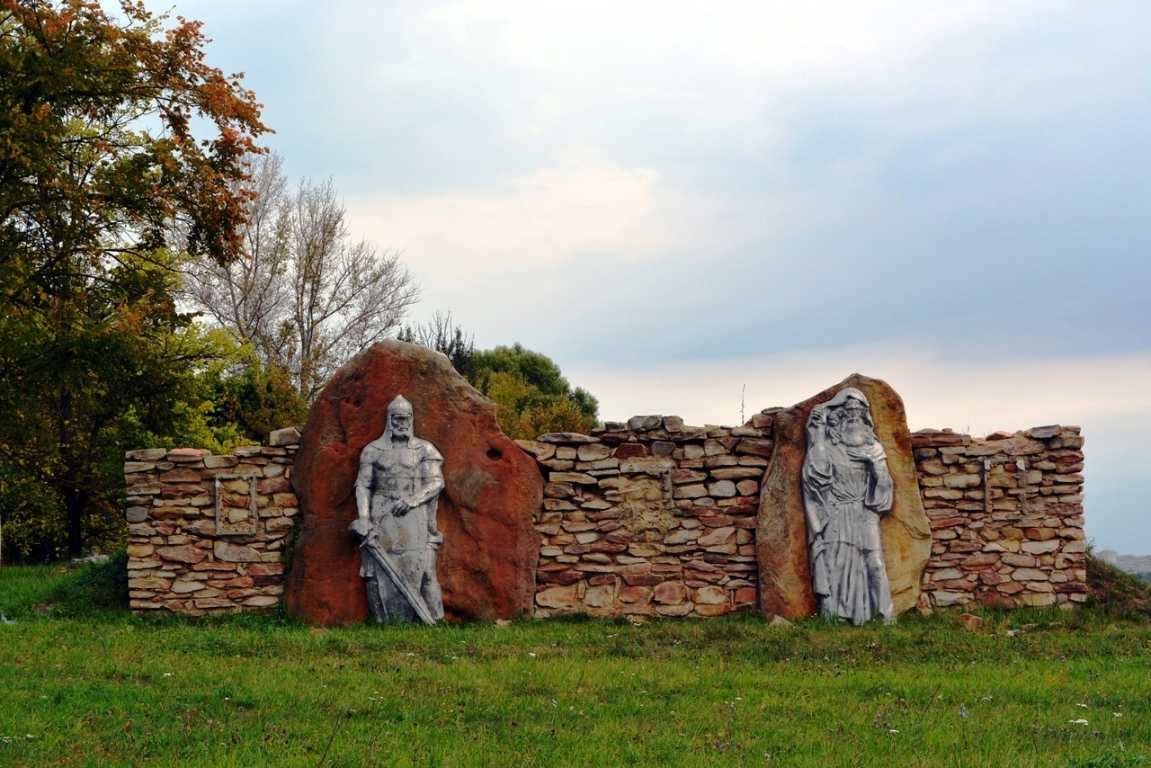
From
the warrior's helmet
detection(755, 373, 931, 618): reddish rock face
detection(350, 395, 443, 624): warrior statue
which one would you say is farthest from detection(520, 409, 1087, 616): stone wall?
the warrior's helmet

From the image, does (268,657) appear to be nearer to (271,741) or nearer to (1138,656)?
(271,741)

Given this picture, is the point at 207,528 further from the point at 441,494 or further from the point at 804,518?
the point at 804,518

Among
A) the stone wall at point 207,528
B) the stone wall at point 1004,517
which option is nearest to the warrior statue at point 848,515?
the stone wall at point 1004,517

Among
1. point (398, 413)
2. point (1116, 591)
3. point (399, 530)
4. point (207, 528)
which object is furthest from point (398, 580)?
point (1116, 591)

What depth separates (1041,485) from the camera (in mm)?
14180

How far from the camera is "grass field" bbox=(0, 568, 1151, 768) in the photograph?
757cm

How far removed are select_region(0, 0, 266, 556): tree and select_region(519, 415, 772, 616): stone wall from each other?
7041 mm

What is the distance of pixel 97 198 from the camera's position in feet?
57.7

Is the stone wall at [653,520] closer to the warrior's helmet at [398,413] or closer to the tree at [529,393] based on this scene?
the warrior's helmet at [398,413]

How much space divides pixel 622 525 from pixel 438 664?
12.5 ft

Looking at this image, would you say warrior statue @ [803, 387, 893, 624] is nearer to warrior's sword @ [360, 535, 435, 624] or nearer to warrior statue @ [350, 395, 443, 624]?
warrior statue @ [350, 395, 443, 624]

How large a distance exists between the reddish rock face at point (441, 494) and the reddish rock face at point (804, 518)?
8.13 ft

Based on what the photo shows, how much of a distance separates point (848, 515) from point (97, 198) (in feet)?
36.2

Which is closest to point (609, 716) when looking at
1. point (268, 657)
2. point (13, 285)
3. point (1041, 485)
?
point (268, 657)
